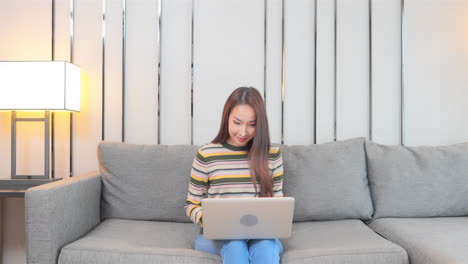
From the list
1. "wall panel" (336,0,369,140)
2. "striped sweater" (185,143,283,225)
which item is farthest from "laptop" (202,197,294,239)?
"wall panel" (336,0,369,140)

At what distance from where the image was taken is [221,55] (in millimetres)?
2348

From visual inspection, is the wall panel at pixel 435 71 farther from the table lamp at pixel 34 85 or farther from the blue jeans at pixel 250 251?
the table lamp at pixel 34 85

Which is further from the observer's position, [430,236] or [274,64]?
[274,64]

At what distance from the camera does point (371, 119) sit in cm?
236

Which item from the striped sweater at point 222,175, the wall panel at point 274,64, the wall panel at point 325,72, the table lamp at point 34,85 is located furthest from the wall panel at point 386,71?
the table lamp at point 34,85

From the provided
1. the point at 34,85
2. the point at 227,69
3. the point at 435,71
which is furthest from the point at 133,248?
the point at 435,71

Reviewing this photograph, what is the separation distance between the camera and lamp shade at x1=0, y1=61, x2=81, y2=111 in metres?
2.06

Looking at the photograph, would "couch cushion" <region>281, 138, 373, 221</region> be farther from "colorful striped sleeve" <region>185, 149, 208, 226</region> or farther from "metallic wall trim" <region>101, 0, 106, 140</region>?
"metallic wall trim" <region>101, 0, 106, 140</region>

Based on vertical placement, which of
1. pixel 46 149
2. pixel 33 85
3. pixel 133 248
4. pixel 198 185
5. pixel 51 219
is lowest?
pixel 133 248

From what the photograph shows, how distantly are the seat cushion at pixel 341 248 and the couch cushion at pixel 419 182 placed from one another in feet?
1.08

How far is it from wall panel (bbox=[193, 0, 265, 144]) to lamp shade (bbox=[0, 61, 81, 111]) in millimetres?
723

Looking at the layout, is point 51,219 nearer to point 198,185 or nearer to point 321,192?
point 198,185

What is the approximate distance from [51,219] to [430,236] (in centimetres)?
147

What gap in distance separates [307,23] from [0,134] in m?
1.93
